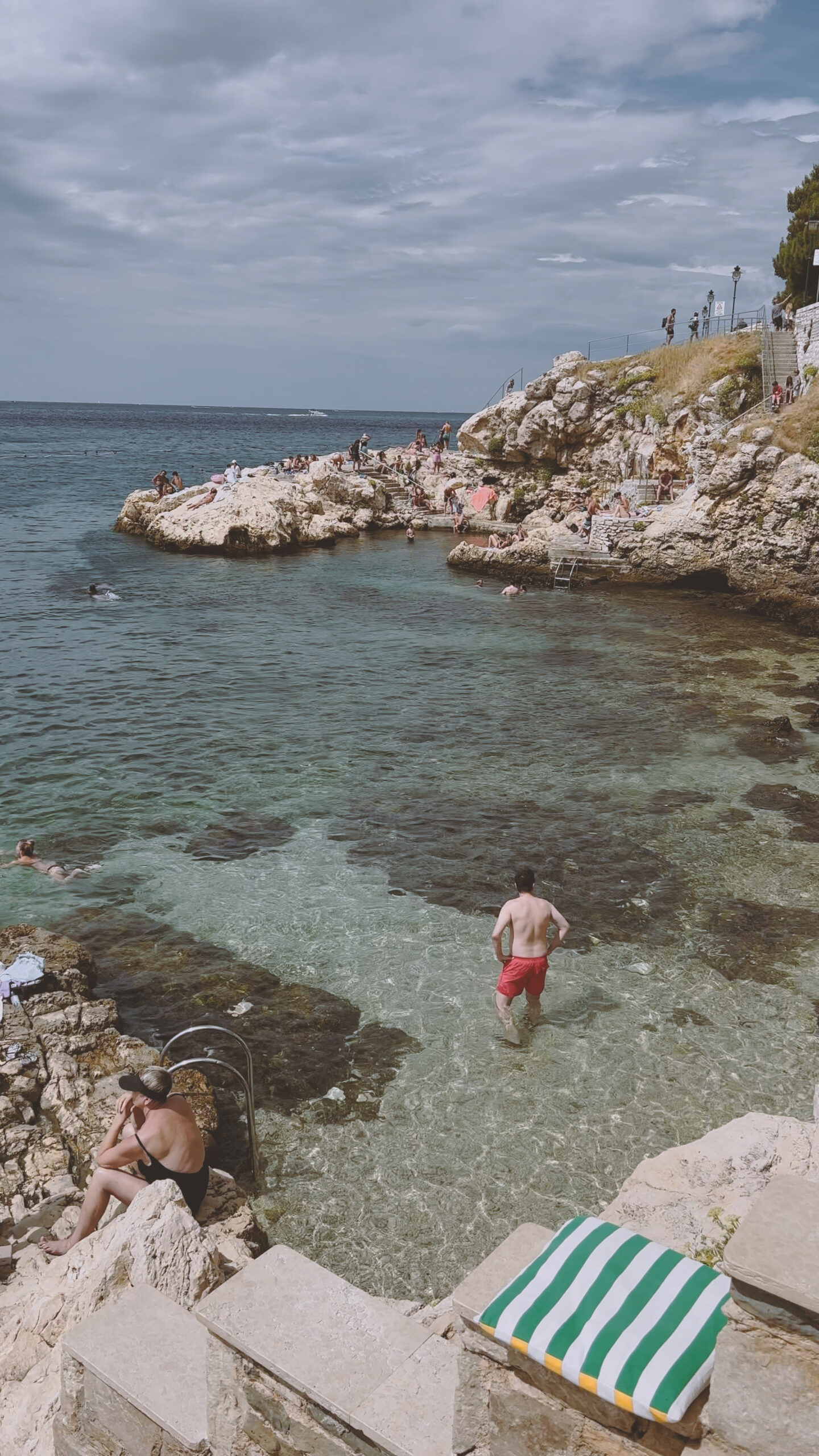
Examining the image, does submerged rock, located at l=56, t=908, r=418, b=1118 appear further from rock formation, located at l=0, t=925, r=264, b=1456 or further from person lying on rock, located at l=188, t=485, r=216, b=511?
person lying on rock, located at l=188, t=485, r=216, b=511

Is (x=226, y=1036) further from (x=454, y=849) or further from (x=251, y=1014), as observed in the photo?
(x=454, y=849)

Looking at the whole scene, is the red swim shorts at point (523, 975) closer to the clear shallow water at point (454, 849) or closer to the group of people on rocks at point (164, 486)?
the clear shallow water at point (454, 849)

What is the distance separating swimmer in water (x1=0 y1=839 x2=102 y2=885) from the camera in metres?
13.4

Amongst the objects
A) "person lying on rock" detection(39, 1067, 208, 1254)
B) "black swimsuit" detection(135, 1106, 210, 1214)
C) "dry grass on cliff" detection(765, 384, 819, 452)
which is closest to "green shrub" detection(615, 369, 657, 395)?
"dry grass on cliff" detection(765, 384, 819, 452)

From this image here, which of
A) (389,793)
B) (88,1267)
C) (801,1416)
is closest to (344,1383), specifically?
(801,1416)

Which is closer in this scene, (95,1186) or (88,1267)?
(88,1267)

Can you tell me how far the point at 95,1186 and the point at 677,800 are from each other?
37.5ft

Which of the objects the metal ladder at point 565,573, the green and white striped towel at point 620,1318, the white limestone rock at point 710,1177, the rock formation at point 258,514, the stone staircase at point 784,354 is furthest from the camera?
the rock formation at point 258,514

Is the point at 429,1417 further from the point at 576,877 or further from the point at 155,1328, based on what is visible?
the point at 576,877

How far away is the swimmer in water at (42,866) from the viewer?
13406mm

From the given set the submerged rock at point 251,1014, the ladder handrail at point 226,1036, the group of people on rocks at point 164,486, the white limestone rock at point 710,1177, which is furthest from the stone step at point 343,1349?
the group of people on rocks at point 164,486

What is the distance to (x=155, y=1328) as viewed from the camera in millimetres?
4809

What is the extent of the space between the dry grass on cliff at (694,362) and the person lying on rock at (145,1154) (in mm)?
40053

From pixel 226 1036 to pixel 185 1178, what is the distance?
3049 millimetres
